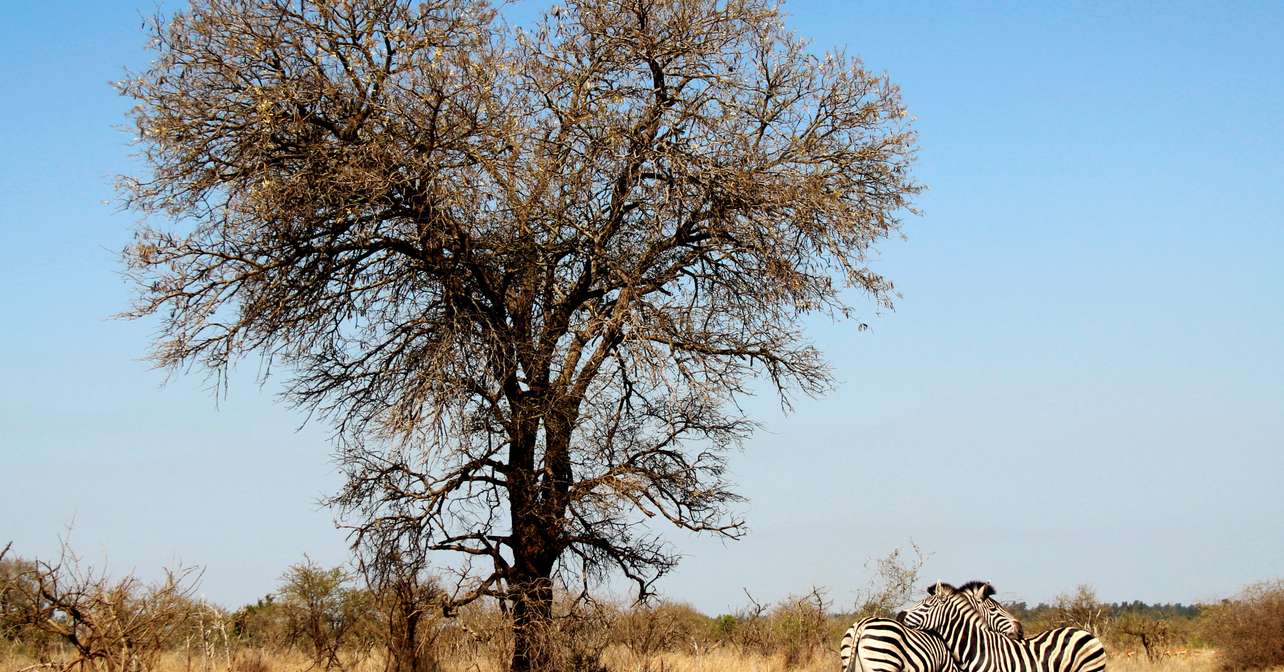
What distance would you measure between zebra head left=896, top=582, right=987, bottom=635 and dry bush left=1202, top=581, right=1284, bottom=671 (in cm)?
1166

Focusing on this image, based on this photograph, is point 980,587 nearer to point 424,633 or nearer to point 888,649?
point 888,649

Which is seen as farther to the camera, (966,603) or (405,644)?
(966,603)

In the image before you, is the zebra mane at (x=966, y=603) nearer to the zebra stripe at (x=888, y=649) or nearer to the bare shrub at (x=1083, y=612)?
the zebra stripe at (x=888, y=649)

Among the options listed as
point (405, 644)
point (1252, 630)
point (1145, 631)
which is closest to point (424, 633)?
point (405, 644)

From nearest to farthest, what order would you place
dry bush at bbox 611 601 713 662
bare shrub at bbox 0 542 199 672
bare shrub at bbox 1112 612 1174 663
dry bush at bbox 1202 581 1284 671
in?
bare shrub at bbox 0 542 199 672 → dry bush at bbox 611 601 713 662 → dry bush at bbox 1202 581 1284 671 → bare shrub at bbox 1112 612 1174 663

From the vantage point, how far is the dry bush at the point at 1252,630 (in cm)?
2430

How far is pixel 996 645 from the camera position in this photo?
15477 millimetres

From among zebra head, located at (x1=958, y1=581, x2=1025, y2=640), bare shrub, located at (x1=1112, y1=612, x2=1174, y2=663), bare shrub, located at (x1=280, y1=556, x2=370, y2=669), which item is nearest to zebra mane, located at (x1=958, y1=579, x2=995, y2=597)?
zebra head, located at (x1=958, y1=581, x2=1025, y2=640)

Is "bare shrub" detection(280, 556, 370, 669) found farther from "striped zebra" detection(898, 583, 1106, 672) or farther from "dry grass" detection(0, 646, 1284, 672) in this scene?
"striped zebra" detection(898, 583, 1106, 672)

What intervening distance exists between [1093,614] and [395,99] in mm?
22945

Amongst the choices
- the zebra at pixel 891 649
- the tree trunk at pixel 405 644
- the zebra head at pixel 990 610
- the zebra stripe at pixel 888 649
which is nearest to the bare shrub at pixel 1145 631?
the zebra head at pixel 990 610

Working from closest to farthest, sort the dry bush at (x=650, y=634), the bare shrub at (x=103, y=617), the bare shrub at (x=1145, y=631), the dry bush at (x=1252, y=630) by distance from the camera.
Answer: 1. the bare shrub at (x=103, y=617)
2. the dry bush at (x=650, y=634)
3. the dry bush at (x=1252, y=630)
4. the bare shrub at (x=1145, y=631)

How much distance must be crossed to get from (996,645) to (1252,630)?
476 inches

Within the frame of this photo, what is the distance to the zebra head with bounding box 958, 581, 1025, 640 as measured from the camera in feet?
52.0
